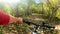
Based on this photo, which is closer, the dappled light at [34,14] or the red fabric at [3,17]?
the red fabric at [3,17]

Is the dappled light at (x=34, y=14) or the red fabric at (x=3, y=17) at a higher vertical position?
the red fabric at (x=3, y=17)

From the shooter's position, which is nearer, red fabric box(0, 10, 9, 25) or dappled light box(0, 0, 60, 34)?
red fabric box(0, 10, 9, 25)

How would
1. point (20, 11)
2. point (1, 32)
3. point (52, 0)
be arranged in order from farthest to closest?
1. point (52, 0)
2. point (20, 11)
3. point (1, 32)

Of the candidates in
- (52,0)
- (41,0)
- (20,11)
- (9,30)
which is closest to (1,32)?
(9,30)

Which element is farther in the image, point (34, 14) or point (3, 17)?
point (34, 14)

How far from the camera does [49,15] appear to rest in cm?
206

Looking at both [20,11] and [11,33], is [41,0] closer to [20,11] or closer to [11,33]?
[20,11]

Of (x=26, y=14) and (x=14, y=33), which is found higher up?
(x=26, y=14)

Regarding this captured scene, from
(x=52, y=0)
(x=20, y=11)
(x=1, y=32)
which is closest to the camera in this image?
(x=1, y=32)

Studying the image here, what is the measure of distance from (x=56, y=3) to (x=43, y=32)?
44 centimetres

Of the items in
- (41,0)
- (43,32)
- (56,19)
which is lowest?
(43,32)

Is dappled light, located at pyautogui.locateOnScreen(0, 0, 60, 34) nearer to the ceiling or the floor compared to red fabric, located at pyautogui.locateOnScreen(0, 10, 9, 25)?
nearer to the floor

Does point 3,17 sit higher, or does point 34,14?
point 3,17

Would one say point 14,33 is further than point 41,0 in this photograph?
No
